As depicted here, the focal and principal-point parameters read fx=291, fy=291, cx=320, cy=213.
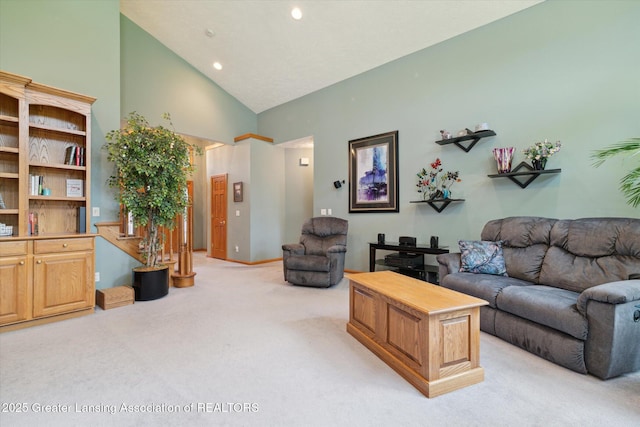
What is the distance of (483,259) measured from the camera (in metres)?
3.03

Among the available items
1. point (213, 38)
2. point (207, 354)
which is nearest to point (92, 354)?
point (207, 354)

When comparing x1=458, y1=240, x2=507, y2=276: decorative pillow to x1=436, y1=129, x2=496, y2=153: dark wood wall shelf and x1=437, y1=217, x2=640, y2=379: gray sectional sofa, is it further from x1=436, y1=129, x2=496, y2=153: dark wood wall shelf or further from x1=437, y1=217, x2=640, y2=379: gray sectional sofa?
x1=436, y1=129, x2=496, y2=153: dark wood wall shelf

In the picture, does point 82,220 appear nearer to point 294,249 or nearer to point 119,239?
point 119,239

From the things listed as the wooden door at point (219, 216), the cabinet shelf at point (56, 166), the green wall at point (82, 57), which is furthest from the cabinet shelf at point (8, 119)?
the wooden door at point (219, 216)

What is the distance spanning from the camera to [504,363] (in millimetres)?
2109

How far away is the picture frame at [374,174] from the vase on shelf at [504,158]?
1.44 metres

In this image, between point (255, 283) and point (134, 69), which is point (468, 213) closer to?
point (255, 283)

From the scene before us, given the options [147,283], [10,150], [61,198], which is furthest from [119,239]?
[10,150]

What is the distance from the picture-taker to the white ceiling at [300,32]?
3711 millimetres

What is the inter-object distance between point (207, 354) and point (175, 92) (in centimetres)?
501

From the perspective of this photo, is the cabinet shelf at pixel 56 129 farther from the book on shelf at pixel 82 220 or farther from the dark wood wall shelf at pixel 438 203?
the dark wood wall shelf at pixel 438 203

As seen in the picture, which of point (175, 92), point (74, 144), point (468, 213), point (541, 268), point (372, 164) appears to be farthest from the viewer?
point (175, 92)

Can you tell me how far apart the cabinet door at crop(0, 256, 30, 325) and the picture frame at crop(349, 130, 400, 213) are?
419cm

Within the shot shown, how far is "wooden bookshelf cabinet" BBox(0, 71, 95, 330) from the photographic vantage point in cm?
275
